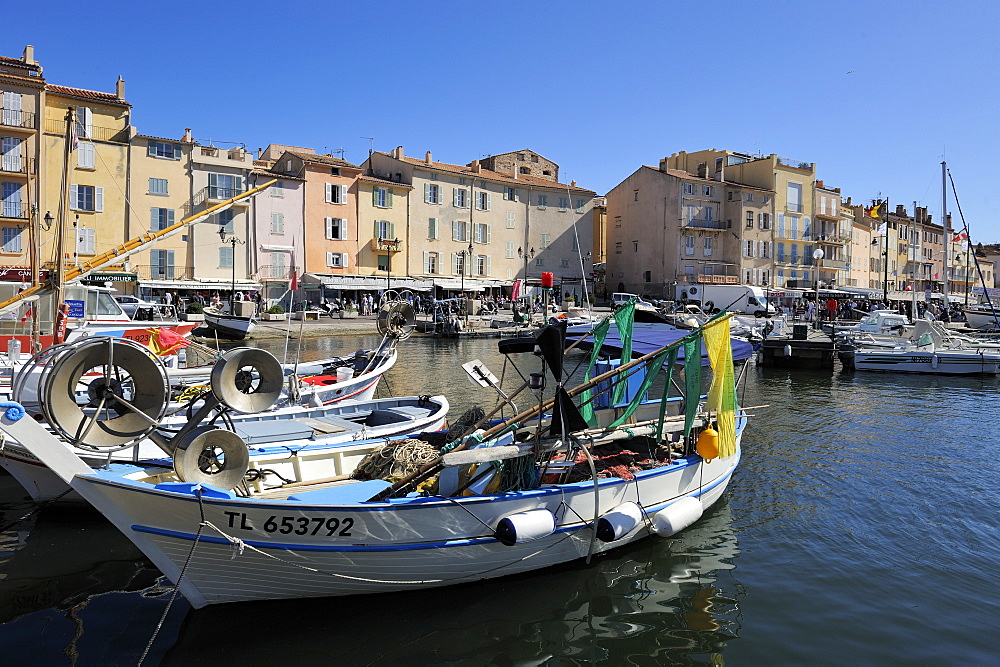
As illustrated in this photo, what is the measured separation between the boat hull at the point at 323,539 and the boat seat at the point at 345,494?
3.6 inches

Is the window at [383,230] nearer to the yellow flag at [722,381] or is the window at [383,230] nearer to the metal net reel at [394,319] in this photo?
the metal net reel at [394,319]

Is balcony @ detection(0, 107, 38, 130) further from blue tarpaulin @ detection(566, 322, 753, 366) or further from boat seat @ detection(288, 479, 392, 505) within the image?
boat seat @ detection(288, 479, 392, 505)

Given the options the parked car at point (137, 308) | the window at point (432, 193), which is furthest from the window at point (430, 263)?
the parked car at point (137, 308)

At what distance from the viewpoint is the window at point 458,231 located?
6056cm

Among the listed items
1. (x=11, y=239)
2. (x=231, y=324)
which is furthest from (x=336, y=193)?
(x=11, y=239)

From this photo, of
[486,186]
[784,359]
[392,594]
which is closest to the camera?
[392,594]

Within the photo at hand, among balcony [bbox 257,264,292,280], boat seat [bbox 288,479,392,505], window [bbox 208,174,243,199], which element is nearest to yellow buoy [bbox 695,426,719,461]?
boat seat [bbox 288,479,392,505]

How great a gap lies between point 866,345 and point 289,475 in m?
31.3

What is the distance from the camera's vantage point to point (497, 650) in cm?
797

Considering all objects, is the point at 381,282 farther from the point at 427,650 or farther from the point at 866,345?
the point at 427,650

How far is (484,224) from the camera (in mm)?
62156

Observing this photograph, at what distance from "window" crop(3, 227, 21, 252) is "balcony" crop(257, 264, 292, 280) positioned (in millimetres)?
14248

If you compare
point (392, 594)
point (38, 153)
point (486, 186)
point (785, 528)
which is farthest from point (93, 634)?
point (486, 186)

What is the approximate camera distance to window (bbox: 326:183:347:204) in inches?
2114
